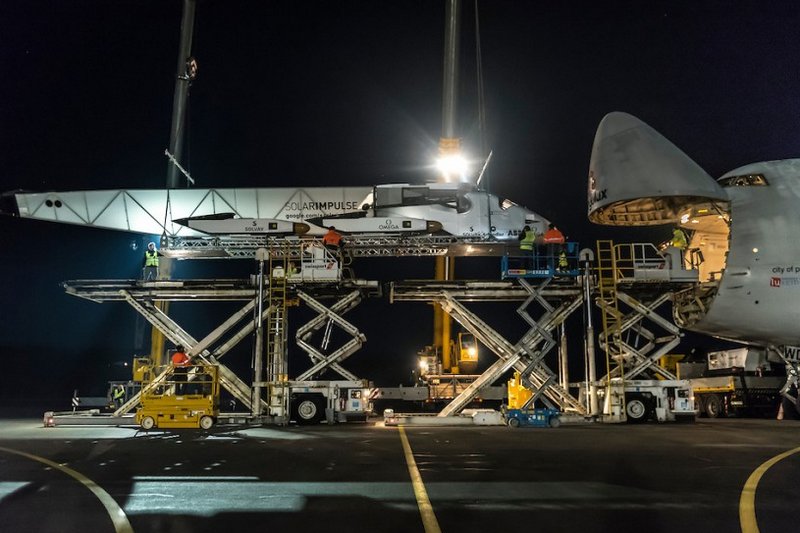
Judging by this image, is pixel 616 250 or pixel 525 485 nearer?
pixel 525 485

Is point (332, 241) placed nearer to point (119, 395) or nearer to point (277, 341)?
point (277, 341)

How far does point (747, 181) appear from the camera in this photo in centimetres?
2277

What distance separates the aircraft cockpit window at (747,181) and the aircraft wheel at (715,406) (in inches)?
498

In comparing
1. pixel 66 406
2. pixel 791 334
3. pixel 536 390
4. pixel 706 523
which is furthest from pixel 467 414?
pixel 66 406

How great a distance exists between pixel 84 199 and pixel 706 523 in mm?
34244

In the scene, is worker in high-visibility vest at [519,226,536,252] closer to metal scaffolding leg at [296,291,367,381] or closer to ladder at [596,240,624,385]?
ladder at [596,240,624,385]

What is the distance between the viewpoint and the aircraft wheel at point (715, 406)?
30.2m

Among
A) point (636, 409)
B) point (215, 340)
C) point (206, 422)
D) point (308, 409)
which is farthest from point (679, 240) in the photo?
point (215, 340)

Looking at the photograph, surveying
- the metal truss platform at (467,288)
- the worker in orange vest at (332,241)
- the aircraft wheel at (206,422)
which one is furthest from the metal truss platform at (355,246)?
the aircraft wheel at (206,422)

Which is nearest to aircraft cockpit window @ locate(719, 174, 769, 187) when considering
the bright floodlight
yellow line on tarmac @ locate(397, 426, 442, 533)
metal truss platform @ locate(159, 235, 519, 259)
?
metal truss platform @ locate(159, 235, 519, 259)

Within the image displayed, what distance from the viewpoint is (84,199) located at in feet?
109

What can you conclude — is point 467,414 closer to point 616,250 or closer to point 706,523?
point 616,250

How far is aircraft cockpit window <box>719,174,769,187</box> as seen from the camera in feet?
74.2

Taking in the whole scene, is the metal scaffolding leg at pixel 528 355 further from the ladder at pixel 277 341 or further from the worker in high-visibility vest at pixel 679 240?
the ladder at pixel 277 341
